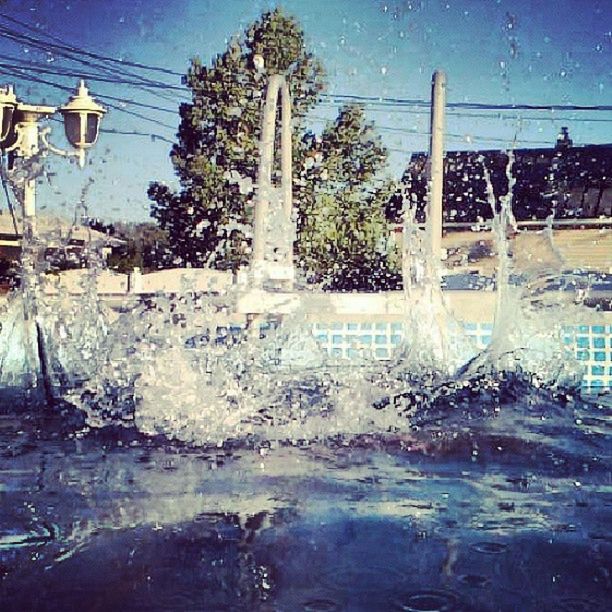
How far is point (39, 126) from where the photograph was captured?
301 centimetres

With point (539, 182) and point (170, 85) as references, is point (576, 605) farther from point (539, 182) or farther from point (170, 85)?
point (539, 182)

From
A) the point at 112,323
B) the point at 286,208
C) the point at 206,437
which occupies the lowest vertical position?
the point at 206,437

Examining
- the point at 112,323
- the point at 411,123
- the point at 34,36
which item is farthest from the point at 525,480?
the point at 34,36

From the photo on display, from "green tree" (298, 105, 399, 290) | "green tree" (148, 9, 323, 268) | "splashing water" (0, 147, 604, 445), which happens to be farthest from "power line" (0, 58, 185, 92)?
"splashing water" (0, 147, 604, 445)

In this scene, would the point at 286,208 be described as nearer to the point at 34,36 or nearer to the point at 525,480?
the point at 34,36

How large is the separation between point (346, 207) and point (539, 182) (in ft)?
8.07

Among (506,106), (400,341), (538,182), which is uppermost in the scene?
(506,106)

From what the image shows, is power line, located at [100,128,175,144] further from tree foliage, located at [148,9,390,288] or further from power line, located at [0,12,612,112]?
power line, located at [0,12,612,112]

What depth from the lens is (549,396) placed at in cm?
241

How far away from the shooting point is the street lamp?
2.71m

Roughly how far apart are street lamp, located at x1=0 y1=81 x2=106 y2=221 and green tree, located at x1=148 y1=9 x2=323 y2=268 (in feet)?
7.42

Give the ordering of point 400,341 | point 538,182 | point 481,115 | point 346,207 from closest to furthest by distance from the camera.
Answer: point 400,341, point 481,115, point 346,207, point 538,182

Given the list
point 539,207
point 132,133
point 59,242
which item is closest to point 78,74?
point 132,133

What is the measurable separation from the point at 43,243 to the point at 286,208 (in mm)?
1987
